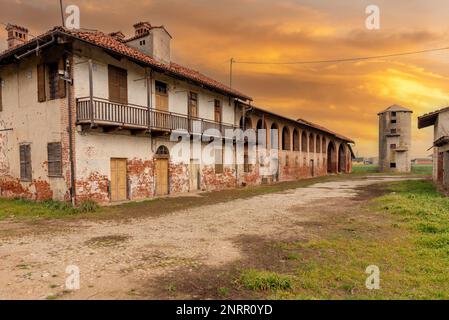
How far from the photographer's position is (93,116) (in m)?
11.9

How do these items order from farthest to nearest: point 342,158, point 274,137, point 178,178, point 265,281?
point 342,158, point 274,137, point 178,178, point 265,281

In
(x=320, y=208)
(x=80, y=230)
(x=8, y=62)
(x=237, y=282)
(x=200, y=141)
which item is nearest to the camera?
(x=237, y=282)

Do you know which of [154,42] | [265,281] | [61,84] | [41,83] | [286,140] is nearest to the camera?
[265,281]

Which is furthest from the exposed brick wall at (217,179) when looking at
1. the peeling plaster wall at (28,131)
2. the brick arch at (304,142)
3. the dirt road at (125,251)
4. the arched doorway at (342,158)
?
the arched doorway at (342,158)

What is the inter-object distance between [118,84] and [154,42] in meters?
4.68

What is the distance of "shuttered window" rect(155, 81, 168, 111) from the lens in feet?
52.6

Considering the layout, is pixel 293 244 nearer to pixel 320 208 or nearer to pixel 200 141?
pixel 320 208

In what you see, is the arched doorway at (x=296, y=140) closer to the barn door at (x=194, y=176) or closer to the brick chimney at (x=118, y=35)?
the barn door at (x=194, y=176)

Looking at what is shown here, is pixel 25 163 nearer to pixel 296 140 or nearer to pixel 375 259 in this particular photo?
pixel 375 259

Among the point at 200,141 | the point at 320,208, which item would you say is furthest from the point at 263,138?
the point at 320,208

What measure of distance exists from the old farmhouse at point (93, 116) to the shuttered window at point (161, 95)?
0.04m

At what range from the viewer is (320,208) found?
11633 millimetres

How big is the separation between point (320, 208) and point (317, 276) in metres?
7.39

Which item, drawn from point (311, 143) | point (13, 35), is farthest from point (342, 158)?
point (13, 35)
